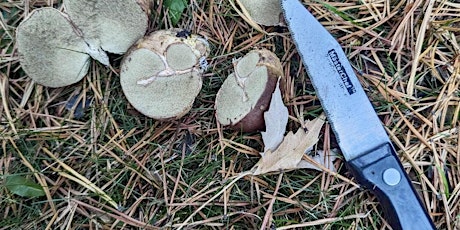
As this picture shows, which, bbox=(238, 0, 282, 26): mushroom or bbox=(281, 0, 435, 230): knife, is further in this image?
A: bbox=(238, 0, 282, 26): mushroom

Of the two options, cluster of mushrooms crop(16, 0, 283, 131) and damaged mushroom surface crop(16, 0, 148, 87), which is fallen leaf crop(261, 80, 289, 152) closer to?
cluster of mushrooms crop(16, 0, 283, 131)

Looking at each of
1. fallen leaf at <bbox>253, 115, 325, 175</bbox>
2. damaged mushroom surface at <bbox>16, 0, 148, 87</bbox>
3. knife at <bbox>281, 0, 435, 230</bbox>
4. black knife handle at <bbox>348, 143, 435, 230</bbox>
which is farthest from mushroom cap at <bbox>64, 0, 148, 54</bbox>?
black knife handle at <bbox>348, 143, 435, 230</bbox>

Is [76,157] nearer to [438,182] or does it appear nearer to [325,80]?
[325,80]

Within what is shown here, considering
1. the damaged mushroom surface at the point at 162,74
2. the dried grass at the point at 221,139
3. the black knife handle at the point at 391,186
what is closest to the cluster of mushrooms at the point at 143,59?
the damaged mushroom surface at the point at 162,74

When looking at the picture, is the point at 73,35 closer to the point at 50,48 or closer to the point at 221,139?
the point at 50,48

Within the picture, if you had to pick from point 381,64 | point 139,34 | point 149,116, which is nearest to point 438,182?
point 381,64

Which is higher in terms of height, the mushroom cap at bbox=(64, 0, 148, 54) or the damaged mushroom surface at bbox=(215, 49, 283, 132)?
the mushroom cap at bbox=(64, 0, 148, 54)
